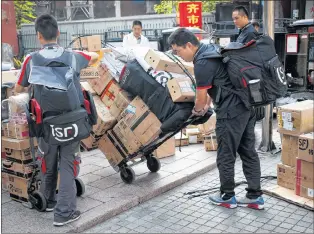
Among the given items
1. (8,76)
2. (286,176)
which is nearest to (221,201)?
(286,176)

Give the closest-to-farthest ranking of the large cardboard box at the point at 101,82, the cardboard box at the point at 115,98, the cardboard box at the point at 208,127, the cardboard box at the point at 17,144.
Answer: the cardboard box at the point at 17,144, the cardboard box at the point at 115,98, the large cardboard box at the point at 101,82, the cardboard box at the point at 208,127

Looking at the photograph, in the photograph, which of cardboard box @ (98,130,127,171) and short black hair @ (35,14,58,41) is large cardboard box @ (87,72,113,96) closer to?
cardboard box @ (98,130,127,171)

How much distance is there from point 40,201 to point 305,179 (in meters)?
2.93

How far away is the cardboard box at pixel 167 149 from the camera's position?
6152mm

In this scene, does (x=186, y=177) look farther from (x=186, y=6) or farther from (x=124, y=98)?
(x=186, y=6)

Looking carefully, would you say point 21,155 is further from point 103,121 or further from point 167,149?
point 167,149

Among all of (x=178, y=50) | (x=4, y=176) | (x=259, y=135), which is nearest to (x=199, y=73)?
(x=178, y=50)

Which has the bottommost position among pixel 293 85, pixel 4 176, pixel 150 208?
pixel 150 208

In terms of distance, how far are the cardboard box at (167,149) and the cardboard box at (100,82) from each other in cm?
145

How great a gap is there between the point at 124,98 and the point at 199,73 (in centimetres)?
120

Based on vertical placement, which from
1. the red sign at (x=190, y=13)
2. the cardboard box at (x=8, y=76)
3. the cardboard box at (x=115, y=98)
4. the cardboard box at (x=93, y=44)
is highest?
the red sign at (x=190, y=13)

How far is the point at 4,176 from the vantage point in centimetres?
498

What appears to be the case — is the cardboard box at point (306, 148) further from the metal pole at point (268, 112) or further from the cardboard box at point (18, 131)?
the cardboard box at point (18, 131)

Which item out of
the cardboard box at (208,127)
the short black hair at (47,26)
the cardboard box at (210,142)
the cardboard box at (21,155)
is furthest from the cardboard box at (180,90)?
the cardboard box at (208,127)
